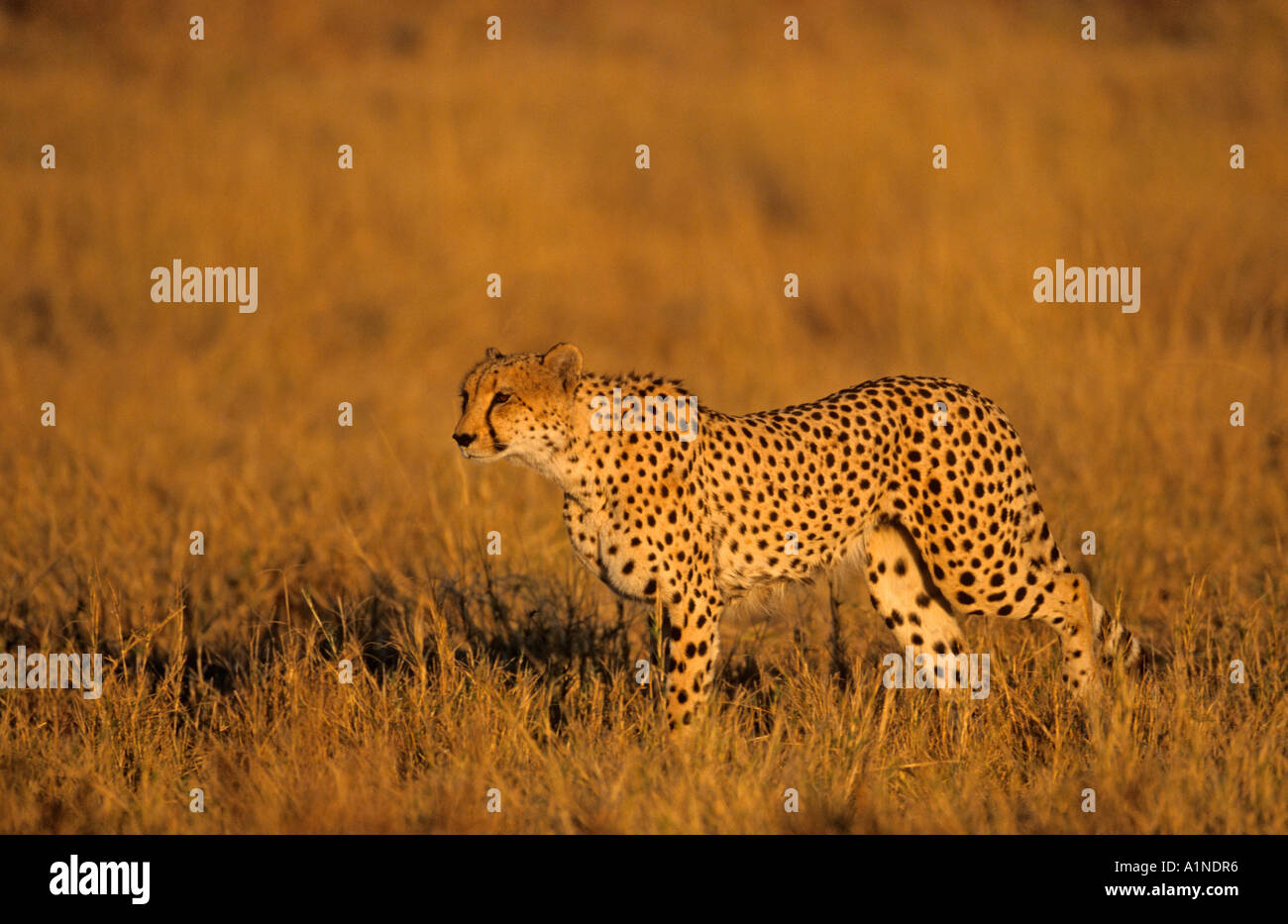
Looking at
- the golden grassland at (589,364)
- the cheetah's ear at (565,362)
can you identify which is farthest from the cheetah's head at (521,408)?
the golden grassland at (589,364)

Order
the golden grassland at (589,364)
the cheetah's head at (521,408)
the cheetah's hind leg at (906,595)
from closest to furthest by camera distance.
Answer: the golden grassland at (589,364) → the cheetah's head at (521,408) → the cheetah's hind leg at (906,595)

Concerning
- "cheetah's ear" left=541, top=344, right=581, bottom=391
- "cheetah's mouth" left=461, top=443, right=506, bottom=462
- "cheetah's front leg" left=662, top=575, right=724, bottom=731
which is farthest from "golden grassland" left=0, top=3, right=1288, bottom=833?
"cheetah's ear" left=541, top=344, right=581, bottom=391

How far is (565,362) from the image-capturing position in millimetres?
4363

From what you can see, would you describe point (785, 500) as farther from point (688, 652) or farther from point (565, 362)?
point (565, 362)

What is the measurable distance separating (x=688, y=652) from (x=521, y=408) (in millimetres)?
885

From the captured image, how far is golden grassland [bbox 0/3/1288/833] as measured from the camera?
4.14 m

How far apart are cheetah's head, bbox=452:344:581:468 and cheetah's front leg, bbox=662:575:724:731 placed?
59 centimetres

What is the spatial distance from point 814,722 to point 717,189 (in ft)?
29.5

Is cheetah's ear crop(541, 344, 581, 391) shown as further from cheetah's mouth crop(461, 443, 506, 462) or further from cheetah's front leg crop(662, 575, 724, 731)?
cheetah's front leg crop(662, 575, 724, 731)

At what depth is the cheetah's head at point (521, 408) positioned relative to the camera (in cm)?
425

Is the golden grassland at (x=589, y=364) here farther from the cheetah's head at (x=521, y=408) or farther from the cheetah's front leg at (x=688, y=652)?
the cheetah's head at (x=521, y=408)

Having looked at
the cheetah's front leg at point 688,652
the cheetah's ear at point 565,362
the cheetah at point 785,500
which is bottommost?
the cheetah's front leg at point 688,652
